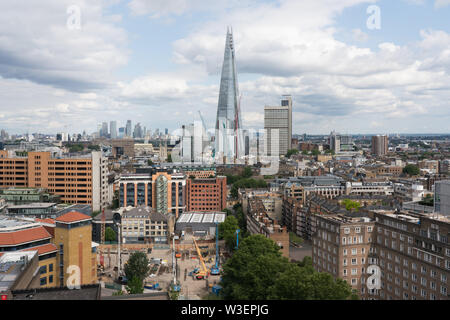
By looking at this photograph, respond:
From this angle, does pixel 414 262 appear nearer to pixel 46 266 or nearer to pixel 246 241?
pixel 246 241

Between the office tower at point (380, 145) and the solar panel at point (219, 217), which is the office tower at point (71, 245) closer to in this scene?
the solar panel at point (219, 217)

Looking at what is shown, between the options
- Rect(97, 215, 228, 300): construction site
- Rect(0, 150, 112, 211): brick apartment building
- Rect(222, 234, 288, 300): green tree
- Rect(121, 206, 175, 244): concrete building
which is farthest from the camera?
Rect(0, 150, 112, 211): brick apartment building

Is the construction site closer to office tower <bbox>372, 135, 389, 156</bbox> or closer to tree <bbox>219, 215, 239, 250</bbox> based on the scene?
tree <bbox>219, 215, 239, 250</bbox>

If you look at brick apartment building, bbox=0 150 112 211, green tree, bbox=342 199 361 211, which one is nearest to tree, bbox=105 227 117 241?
brick apartment building, bbox=0 150 112 211

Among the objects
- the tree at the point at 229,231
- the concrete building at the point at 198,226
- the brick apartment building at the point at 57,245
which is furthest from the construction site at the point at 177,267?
the brick apartment building at the point at 57,245

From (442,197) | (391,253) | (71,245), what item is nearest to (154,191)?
(71,245)
